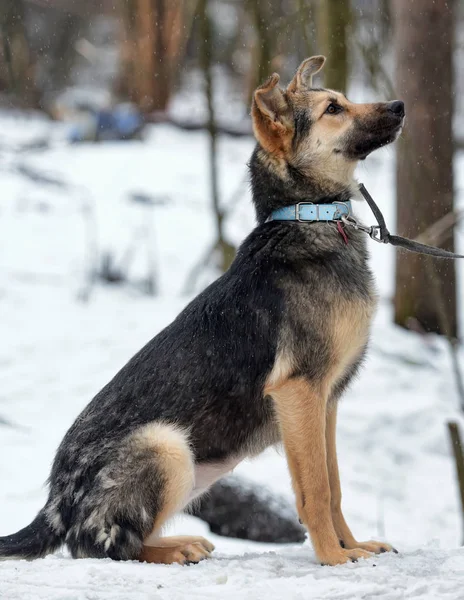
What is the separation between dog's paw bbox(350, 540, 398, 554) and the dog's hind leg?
0.89 meters

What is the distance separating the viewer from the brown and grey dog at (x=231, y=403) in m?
3.83

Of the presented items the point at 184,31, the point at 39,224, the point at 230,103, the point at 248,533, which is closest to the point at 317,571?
the point at 248,533

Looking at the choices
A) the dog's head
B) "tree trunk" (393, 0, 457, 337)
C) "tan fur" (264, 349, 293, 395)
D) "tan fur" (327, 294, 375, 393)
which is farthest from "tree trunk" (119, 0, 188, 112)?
"tan fur" (264, 349, 293, 395)

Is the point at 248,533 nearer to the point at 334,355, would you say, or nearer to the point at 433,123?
the point at 334,355

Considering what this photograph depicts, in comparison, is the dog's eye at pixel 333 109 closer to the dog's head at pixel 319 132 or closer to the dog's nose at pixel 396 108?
the dog's head at pixel 319 132

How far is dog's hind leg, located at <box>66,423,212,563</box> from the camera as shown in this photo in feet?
12.5

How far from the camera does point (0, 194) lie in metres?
15.2

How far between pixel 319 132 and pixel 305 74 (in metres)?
0.46

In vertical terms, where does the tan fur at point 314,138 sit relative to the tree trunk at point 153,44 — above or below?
below

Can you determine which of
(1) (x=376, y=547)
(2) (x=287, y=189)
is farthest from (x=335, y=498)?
(2) (x=287, y=189)

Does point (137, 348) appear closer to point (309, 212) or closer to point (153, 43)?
point (309, 212)

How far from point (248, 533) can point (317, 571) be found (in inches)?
102

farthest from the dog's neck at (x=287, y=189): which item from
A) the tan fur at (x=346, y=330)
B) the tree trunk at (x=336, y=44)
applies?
the tree trunk at (x=336, y=44)

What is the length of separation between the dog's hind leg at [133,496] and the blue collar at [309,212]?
3.93ft
